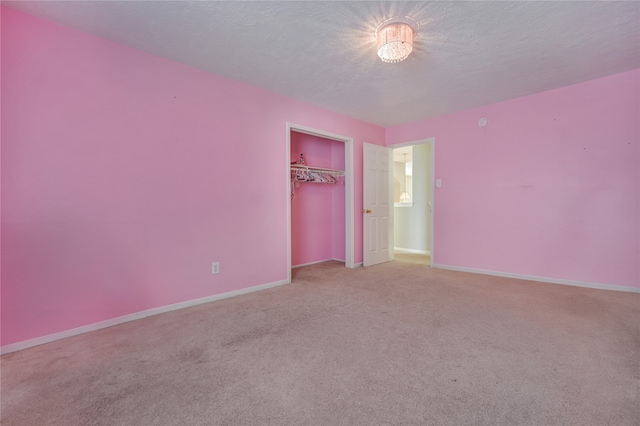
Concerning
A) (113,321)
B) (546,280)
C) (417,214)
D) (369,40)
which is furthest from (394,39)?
(417,214)

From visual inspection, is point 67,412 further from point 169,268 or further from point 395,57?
point 395,57

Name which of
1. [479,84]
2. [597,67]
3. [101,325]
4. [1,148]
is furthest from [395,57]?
[101,325]

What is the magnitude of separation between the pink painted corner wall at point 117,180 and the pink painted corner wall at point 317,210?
4.07 feet

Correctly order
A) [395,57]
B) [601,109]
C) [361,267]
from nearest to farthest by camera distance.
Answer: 1. [395,57]
2. [601,109]
3. [361,267]

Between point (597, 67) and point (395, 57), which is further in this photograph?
point (597, 67)

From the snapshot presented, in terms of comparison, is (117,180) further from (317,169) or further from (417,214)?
(417,214)

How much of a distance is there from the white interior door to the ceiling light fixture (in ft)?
7.43

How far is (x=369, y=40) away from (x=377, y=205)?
2.83m

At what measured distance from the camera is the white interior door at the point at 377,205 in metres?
4.51

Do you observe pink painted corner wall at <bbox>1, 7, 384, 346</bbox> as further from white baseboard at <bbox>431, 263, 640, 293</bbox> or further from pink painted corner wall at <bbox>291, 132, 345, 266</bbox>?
white baseboard at <bbox>431, 263, 640, 293</bbox>

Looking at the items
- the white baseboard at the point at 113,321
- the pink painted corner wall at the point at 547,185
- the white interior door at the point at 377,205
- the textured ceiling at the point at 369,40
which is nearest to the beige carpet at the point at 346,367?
the white baseboard at the point at 113,321

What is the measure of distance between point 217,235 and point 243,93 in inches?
66.5

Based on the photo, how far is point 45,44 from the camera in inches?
79.7

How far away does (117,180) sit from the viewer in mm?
2320
